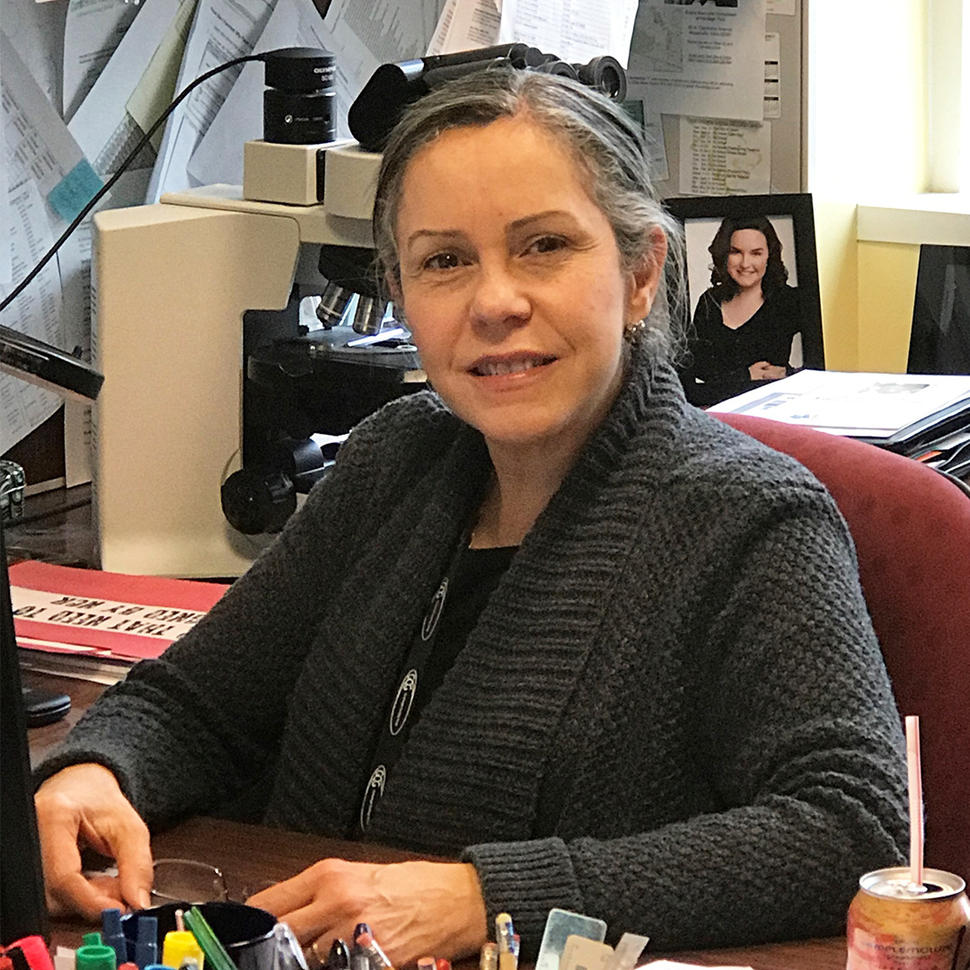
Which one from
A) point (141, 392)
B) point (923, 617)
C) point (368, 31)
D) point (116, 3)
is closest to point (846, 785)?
point (923, 617)

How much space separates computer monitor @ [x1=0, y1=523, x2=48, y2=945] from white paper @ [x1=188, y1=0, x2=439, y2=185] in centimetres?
165

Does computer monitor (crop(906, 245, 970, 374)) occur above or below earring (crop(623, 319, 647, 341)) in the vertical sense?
below

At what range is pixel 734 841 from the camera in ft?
3.52

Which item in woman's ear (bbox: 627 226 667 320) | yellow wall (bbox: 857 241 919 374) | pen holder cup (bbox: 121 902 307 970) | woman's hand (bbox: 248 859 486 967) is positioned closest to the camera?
pen holder cup (bbox: 121 902 307 970)

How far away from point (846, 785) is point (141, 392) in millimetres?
1138

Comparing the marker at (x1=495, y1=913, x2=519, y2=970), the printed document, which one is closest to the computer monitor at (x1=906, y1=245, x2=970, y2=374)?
the printed document

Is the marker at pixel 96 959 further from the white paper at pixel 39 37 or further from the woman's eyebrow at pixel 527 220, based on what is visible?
the white paper at pixel 39 37

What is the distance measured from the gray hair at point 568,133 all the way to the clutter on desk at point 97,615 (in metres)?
0.49

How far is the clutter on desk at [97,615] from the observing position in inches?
61.8

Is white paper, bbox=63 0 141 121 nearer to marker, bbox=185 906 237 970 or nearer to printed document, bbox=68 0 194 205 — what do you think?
printed document, bbox=68 0 194 205

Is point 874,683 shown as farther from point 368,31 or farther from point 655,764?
point 368,31

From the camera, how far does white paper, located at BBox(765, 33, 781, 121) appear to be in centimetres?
264

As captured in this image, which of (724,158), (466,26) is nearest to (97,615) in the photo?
(466,26)

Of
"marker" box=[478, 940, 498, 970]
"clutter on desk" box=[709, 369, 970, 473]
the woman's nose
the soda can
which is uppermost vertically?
the woman's nose
